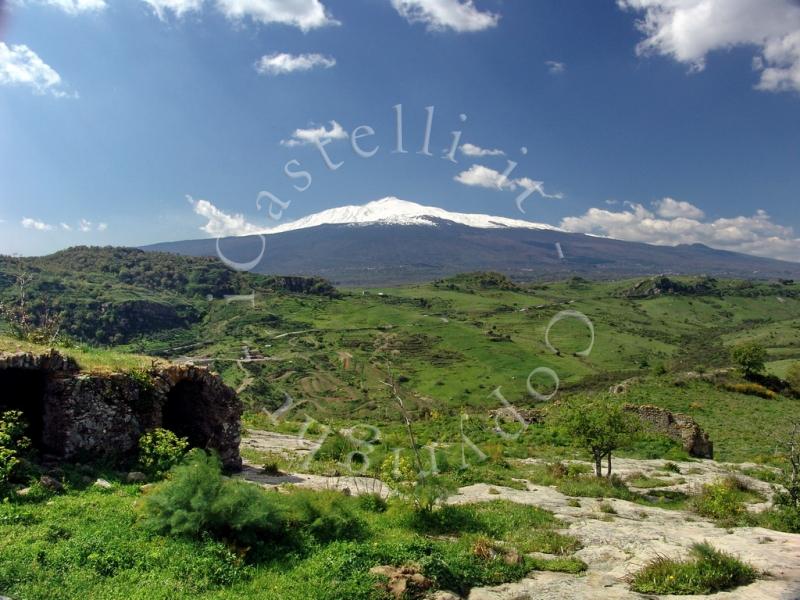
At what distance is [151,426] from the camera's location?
1384cm

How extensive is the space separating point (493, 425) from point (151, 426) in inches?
845

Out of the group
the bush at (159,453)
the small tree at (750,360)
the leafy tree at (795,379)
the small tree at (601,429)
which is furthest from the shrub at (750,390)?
the bush at (159,453)

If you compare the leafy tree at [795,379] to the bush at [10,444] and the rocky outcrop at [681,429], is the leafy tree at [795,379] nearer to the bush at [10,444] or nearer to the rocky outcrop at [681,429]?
Answer: the rocky outcrop at [681,429]

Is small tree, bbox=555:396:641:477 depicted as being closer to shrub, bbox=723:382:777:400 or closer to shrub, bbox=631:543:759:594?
shrub, bbox=631:543:759:594

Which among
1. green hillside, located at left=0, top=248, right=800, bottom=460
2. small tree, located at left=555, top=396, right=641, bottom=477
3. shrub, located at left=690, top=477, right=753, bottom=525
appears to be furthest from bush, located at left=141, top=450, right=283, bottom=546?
green hillside, located at left=0, top=248, right=800, bottom=460

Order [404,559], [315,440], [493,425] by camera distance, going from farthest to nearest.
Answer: [493,425]
[315,440]
[404,559]

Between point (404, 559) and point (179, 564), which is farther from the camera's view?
point (404, 559)

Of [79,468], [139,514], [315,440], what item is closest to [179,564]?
[139,514]

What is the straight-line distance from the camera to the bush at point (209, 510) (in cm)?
881

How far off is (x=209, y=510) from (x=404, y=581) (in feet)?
12.1

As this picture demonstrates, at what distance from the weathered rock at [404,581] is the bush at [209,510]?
2.33 meters

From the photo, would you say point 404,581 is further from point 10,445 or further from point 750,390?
point 750,390

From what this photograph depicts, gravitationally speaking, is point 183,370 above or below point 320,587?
above

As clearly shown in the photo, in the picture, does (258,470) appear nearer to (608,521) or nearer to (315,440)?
(315,440)
